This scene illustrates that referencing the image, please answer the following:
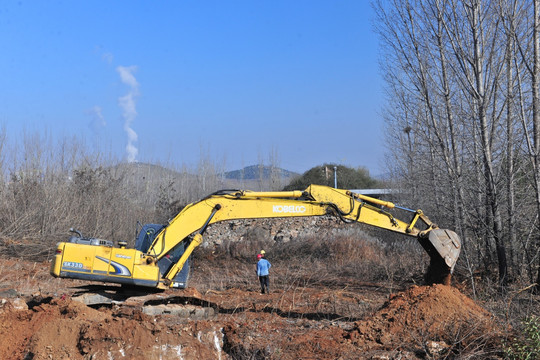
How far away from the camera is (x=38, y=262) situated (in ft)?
68.3

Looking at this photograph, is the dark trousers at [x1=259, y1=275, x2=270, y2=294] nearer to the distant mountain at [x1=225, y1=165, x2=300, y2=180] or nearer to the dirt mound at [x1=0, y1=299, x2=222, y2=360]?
the dirt mound at [x1=0, y1=299, x2=222, y2=360]

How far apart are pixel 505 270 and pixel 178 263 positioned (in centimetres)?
784

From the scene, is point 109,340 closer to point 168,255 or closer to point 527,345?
point 168,255

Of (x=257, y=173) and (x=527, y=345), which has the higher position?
(x=257, y=173)

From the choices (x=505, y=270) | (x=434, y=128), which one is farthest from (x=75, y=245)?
(x=434, y=128)

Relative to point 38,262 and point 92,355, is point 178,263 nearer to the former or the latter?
point 92,355

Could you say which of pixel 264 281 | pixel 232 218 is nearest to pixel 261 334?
pixel 232 218

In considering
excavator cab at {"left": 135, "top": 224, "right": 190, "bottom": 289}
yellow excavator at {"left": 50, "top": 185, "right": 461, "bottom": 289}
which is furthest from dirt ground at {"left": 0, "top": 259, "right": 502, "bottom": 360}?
excavator cab at {"left": 135, "top": 224, "right": 190, "bottom": 289}

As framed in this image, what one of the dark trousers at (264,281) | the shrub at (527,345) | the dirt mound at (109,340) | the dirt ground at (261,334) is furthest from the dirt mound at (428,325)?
the dark trousers at (264,281)

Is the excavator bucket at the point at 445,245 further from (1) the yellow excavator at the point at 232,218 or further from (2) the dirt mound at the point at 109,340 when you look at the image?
(2) the dirt mound at the point at 109,340

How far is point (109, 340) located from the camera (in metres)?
8.23

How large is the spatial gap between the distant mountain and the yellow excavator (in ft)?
127

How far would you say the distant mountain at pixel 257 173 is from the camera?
1994 inches

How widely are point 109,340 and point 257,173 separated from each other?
1689 inches
